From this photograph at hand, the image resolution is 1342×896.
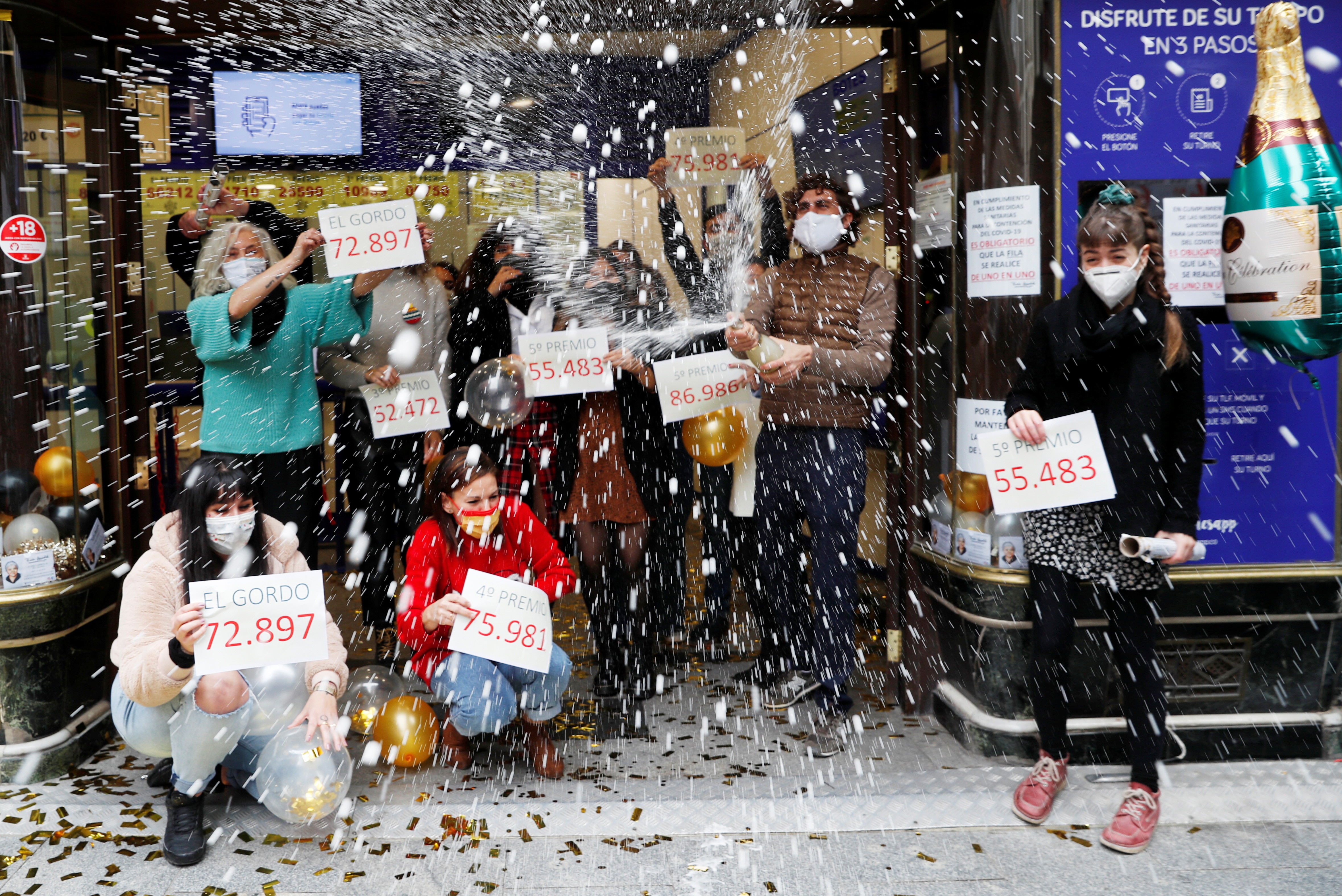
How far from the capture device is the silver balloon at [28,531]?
374 centimetres

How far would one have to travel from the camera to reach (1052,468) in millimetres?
3234

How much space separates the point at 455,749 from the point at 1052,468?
2.26m

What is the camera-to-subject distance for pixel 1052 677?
11.1 ft

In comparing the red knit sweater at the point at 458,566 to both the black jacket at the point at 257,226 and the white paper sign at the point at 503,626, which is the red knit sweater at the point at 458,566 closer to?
the white paper sign at the point at 503,626

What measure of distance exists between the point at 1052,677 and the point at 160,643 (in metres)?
2.69

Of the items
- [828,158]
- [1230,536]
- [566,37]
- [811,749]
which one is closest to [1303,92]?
[1230,536]

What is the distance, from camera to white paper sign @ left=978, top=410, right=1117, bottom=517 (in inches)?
125

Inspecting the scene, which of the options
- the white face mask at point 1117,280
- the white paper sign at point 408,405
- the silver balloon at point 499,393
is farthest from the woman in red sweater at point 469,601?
the white face mask at point 1117,280

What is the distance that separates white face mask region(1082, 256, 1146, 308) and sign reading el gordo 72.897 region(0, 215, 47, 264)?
140 inches

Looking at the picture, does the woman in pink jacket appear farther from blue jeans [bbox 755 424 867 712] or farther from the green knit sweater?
blue jeans [bbox 755 424 867 712]

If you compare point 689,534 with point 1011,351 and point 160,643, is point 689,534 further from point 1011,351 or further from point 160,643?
point 160,643

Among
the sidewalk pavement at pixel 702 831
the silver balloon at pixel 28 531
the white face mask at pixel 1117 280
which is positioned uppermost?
the white face mask at pixel 1117 280

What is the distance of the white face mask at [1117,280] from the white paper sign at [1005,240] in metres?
0.50

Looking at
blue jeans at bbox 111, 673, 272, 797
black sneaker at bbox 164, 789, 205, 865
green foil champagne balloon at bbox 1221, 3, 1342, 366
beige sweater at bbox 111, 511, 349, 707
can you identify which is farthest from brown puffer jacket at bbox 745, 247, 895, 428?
black sneaker at bbox 164, 789, 205, 865
